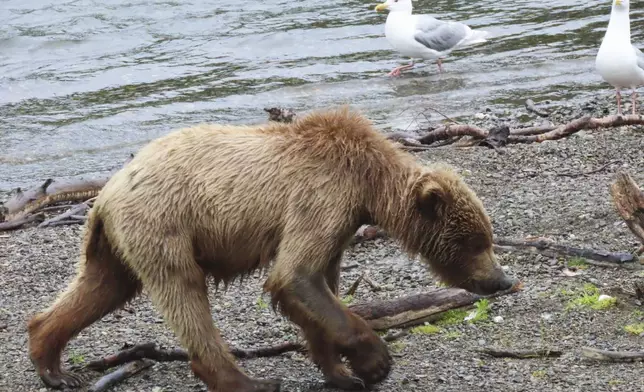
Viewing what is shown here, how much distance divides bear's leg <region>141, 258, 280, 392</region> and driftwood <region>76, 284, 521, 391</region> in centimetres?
57

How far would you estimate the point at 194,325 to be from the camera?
507 cm

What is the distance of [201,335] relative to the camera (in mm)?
5090

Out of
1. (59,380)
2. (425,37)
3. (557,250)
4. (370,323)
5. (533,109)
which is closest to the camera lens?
(59,380)

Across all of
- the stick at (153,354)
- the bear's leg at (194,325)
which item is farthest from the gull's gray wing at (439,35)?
the bear's leg at (194,325)

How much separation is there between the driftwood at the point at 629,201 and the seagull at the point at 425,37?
11.7 meters

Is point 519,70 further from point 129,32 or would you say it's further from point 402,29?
point 129,32

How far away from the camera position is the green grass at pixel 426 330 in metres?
5.99

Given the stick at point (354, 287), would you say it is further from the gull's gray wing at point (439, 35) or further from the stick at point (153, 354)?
the gull's gray wing at point (439, 35)

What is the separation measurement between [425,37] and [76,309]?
13480 millimetres

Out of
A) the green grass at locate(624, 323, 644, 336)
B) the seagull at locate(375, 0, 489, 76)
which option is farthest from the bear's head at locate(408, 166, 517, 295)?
the seagull at locate(375, 0, 489, 76)

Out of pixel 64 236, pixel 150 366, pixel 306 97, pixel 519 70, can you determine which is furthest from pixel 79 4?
pixel 150 366

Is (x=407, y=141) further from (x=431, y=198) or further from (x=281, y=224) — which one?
(x=281, y=224)

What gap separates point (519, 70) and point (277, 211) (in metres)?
13.0

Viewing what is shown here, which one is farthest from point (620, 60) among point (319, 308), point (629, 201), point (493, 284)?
point (319, 308)
